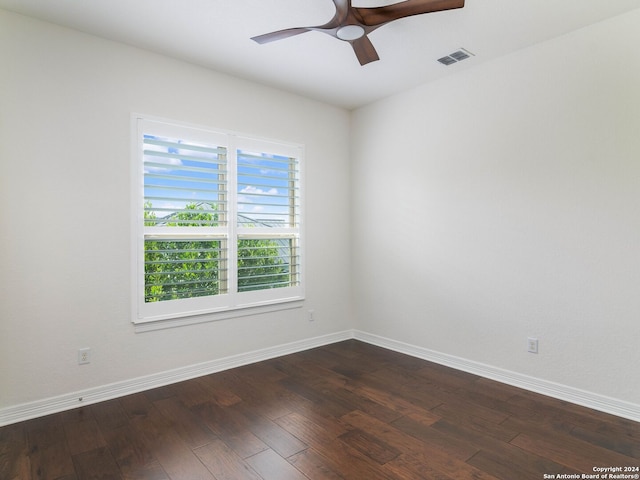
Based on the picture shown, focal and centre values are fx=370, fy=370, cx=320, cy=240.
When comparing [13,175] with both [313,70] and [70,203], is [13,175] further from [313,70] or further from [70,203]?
[313,70]

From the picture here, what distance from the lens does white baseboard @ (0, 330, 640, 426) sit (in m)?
2.61

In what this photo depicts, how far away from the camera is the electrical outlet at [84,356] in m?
2.82

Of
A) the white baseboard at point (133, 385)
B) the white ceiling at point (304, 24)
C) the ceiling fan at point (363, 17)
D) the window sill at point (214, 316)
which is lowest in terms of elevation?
the white baseboard at point (133, 385)

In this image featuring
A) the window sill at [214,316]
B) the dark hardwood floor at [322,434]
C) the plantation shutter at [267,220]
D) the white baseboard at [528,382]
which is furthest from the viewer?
the plantation shutter at [267,220]

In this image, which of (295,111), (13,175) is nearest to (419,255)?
(295,111)

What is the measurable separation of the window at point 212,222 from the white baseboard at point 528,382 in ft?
4.57

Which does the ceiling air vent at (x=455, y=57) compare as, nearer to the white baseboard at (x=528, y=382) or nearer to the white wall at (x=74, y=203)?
the white wall at (x=74, y=203)

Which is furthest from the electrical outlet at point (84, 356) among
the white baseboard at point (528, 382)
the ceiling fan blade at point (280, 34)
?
the white baseboard at point (528, 382)

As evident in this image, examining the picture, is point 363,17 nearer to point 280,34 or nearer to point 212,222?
point 280,34

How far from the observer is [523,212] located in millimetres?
3133

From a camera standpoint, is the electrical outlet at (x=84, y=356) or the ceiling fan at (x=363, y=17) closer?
the ceiling fan at (x=363, y=17)

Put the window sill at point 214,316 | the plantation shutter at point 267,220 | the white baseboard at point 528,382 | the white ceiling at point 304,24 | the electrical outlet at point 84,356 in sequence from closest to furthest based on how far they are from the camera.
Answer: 1. the white ceiling at point 304,24
2. the white baseboard at point 528,382
3. the electrical outlet at point 84,356
4. the window sill at point 214,316
5. the plantation shutter at point 267,220

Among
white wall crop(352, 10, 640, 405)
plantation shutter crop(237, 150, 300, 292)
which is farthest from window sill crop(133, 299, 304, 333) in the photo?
white wall crop(352, 10, 640, 405)

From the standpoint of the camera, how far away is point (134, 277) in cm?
306
